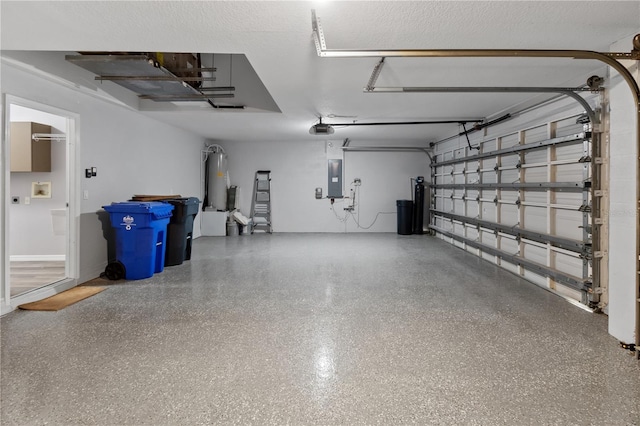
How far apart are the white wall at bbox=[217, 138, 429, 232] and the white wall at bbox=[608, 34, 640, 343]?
697cm

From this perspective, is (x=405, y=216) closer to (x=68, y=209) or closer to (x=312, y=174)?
(x=312, y=174)


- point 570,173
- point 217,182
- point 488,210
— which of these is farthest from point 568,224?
point 217,182

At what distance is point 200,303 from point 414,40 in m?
3.37

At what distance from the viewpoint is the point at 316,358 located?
103 inches

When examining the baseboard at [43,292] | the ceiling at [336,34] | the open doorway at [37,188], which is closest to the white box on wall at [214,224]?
the open doorway at [37,188]

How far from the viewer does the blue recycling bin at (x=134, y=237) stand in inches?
188

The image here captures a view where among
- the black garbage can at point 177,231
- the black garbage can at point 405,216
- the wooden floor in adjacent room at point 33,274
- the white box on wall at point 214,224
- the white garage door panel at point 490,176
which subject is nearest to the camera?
the wooden floor in adjacent room at point 33,274

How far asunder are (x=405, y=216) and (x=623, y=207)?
660cm

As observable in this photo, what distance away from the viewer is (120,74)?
423 cm

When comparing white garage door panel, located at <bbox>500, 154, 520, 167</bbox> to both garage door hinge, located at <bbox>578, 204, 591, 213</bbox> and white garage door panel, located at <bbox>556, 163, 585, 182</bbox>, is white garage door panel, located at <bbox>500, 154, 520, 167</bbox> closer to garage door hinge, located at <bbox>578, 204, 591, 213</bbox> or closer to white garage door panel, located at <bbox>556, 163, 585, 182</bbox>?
white garage door panel, located at <bbox>556, 163, 585, 182</bbox>

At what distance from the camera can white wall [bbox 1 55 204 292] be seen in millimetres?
3942

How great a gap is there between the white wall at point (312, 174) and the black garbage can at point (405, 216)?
0.53m

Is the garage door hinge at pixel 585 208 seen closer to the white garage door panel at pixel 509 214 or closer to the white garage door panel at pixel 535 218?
the white garage door panel at pixel 535 218

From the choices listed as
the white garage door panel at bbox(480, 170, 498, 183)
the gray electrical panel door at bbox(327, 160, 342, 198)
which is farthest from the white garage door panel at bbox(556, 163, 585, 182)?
the gray electrical panel door at bbox(327, 160, 342, 198)
